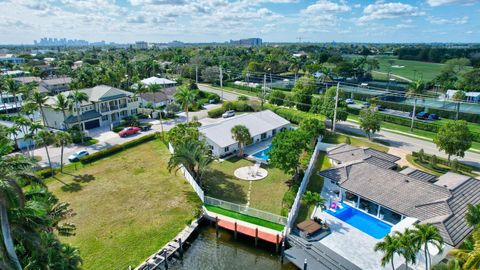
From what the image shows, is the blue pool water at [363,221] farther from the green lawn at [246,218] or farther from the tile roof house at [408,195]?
the green lawn at [246,218]

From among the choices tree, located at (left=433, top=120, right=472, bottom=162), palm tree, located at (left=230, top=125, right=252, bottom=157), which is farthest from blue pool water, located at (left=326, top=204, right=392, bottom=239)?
tree, located at (left=433, top=120, right=472, bottom=162)

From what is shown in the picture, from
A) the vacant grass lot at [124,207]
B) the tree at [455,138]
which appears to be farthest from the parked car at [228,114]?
the tree at [455,138]

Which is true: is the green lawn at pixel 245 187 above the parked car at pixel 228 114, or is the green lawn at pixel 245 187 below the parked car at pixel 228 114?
below

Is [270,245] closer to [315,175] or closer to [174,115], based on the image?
[315,175]

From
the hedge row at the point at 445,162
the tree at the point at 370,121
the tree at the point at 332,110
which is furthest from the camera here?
the tree at the point at 332,110

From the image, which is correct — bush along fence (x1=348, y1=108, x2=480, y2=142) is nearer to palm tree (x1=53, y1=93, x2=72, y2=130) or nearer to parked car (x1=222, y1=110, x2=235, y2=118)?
parked car (x1=222, y1=110, x2=235, y2=118)

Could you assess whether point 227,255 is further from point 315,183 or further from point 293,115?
point 293,115
